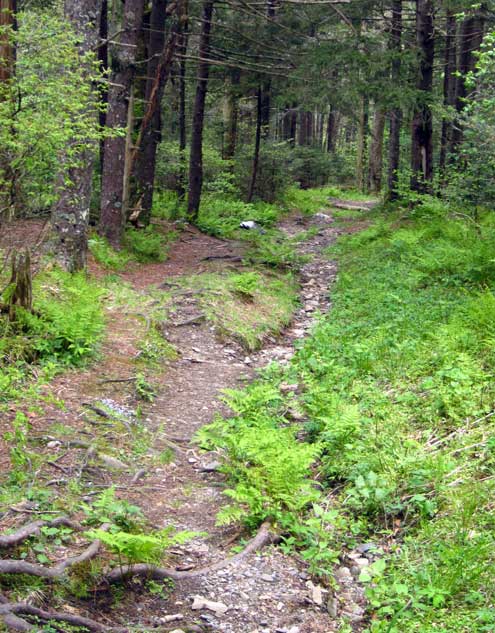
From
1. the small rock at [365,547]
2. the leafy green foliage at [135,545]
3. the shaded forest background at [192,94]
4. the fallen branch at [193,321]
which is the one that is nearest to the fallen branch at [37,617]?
the leafy green foliage at [135,545]

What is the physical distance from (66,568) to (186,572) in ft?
2.65

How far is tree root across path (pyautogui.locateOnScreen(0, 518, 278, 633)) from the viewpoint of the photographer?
3.21m

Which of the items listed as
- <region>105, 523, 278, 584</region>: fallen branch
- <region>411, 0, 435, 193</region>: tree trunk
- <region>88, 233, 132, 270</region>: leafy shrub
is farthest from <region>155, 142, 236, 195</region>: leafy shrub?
<region>105, 523, 278, 584</region>: fallen branch

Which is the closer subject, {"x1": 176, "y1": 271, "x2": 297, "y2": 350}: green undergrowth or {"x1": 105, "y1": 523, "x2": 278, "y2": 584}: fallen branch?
{"x1": 105, "y1": 523, "x2": 278, "y2": 584}: fallen branch

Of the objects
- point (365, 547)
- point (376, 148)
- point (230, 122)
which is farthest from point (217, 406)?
point (376, 148)

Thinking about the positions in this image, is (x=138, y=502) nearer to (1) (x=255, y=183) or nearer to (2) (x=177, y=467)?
(2) (x=177, y=467)

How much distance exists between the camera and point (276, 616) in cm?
385

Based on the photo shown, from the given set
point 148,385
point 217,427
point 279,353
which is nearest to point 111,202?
point 279,353

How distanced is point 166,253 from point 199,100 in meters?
5.98

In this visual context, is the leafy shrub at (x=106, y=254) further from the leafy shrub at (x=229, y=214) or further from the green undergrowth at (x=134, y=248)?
the leafy shrub at (x=229, y=214)

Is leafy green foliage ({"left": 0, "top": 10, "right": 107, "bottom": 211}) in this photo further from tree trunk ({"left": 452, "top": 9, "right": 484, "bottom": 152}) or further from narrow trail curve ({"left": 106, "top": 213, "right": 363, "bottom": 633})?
tree trunk ({"left": 452, "top": 9, "right": 484, "bottom": 152})

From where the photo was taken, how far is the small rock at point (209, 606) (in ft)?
12.5

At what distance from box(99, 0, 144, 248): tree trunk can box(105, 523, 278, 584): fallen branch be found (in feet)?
30.2

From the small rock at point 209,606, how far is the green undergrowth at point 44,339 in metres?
2.75
